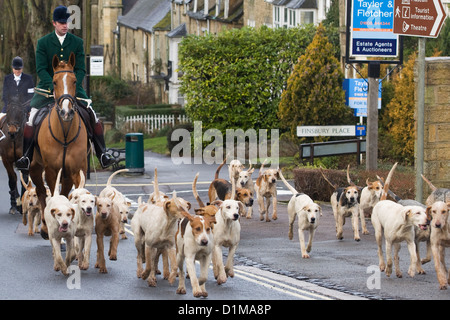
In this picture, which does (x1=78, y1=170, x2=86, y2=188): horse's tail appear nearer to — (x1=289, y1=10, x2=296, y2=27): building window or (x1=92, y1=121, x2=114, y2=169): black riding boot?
(x1=92, y1=121, x2=114, y2=169): black riding boot

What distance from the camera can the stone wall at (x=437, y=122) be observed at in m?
17.5

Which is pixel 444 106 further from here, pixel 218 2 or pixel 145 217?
pixel 218 2

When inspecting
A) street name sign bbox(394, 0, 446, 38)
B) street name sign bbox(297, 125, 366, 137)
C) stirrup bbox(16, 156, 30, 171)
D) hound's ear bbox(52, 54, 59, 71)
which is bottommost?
stirrup bbox(16, 156, 30, 171)

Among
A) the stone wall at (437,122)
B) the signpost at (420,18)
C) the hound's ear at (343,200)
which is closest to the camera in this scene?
the signpost at (420,18)

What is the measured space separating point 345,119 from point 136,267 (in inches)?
667

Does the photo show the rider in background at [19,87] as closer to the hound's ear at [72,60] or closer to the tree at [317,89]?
the hound's ear at [72,60]

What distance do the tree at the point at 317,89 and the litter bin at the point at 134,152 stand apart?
4.91m

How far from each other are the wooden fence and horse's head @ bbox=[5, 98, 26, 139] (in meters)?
26.0

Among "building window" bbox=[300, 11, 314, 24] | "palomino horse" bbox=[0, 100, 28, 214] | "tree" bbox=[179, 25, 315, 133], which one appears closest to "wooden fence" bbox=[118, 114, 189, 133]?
"building window" bbox=[300, 11, 314, 24]

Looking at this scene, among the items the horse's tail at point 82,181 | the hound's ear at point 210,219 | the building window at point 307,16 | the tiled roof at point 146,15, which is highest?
the tiled roof at point 146,15

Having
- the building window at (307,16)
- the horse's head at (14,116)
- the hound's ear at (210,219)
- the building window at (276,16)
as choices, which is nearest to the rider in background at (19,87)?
the horse's head at (14,116)

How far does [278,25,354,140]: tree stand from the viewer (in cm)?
2897

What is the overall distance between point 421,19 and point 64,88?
565cm

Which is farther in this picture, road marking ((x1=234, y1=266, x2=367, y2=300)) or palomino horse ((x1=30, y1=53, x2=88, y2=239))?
palomino horse ((x1=30, y1=53, x2=88, y2=239))
